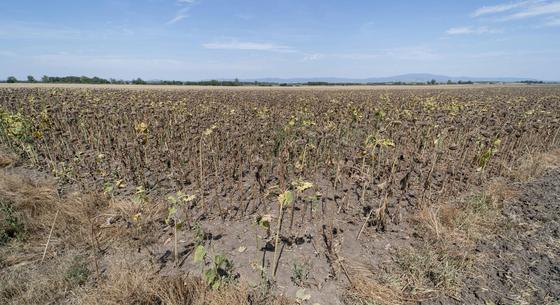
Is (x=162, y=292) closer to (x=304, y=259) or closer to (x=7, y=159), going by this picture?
(x=304, y=259)

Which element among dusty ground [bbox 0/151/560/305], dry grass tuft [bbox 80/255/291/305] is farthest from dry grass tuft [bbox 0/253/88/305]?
dry grass tuft [bbox 80/255/291/305]

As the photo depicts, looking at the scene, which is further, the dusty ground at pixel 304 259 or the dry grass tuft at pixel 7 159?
the dry grass tuft at pixel 7 159

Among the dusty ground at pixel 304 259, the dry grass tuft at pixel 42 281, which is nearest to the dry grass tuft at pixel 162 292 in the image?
the dusty ground at pixel 304 259

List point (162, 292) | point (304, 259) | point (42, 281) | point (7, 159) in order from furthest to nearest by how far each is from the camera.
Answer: point (7, 159)
point (304, 259)
point (42, 281)
point (162, 292)

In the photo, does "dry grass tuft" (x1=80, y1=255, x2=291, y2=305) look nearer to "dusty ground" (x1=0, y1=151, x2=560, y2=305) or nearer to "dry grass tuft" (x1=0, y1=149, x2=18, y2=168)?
"dusty ground" (x1=0, y1=151, x2=560, y2=305)

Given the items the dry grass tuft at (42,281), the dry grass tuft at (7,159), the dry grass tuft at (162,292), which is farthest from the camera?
the dry grass tuft at (7,159)

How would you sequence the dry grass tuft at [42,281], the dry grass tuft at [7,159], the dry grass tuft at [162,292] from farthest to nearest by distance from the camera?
1. the dry grass tuft at [7,159]
2. the dry grass tuft at [42,281]
3. the dry grass tuft at [162,292]

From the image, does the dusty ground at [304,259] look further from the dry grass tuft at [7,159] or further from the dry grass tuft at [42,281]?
the dry grass tuft at [7,159]

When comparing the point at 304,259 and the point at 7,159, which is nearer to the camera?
the point at 304,259

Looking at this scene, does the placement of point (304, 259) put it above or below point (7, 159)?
below

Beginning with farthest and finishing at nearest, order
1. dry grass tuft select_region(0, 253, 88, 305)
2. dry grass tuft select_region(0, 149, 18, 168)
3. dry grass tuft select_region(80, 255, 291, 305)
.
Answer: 1. dry grass tuft select_region(0, 149, 18, 168)
2. dry grass tuft select_region(0, 253, 88, 305)
3. dry grass tuft select_region(80, 255, 291, 305)

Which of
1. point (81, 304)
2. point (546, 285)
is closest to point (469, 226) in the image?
point (546, 285)

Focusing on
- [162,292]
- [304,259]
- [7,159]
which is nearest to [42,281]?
[162,292]

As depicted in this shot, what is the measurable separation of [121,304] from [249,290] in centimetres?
122
